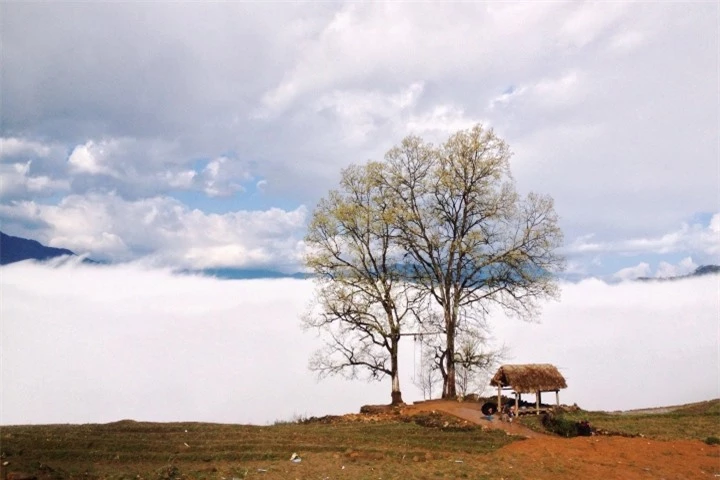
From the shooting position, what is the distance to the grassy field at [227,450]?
14914 millimetres

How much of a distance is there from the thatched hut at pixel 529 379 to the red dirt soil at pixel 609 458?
4.89 metres

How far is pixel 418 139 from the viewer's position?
1316 inches

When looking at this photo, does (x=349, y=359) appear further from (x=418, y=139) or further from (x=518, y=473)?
(x=518, y=473)

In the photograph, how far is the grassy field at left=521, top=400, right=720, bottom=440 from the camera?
2319 centimetres

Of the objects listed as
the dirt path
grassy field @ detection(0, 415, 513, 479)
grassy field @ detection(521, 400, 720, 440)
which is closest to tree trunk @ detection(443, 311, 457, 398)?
the dirt path

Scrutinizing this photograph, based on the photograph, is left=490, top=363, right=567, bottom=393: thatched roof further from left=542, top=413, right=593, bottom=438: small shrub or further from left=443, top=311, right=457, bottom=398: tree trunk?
left=443, top=311, right=457, bottom=398: tree trunk

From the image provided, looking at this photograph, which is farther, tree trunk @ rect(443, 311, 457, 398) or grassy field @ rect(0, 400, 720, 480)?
tree trunk @ rect(443, 311, 457, 398)

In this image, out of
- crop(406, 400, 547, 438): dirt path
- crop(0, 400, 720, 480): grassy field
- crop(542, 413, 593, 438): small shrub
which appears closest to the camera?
crop(0, 400, 720, 480): grassy field

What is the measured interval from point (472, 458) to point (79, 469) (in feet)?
38.3

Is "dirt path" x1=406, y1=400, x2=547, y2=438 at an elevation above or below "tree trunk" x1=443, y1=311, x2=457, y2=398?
below

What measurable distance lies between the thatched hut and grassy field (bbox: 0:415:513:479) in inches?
199

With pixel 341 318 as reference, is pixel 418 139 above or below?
above

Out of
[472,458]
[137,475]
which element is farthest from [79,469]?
[472,458]

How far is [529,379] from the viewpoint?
28.0 metres
